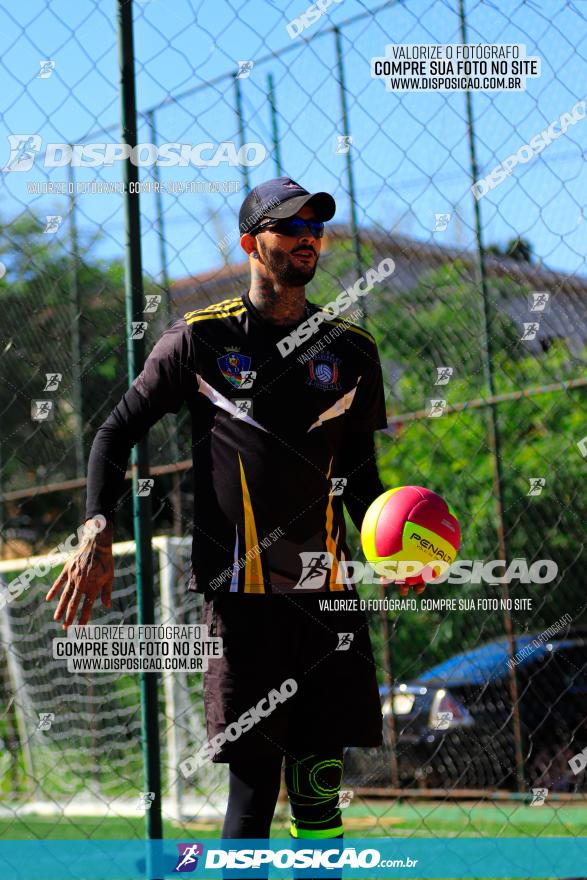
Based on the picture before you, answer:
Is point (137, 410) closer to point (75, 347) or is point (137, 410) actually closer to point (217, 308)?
point (217, 308)

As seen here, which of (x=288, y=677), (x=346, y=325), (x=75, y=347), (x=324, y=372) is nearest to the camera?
(x=288, y=677)

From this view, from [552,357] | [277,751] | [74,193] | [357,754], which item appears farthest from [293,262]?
[357,754]

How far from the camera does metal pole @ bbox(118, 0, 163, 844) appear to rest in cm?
330

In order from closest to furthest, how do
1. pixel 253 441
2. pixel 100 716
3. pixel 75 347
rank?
1. pixel 253 441
2. pixel 75 347
3. pixel 100 716

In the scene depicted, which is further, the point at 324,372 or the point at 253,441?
the point at 324,372

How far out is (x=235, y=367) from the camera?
3.14 metres

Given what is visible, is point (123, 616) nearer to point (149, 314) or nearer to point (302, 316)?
point (149, 314)

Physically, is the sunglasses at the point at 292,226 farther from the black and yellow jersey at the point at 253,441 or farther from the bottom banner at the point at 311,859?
the bottom banner at the point at 311,859

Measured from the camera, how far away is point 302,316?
10.6ft

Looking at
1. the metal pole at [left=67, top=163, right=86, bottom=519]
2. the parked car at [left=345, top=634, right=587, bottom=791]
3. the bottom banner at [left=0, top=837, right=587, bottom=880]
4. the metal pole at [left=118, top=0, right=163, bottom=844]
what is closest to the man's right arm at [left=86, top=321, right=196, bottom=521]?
the metal pole at [left=118, top=0, right=163, bottom=844]

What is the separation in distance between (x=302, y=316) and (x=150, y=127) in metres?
0.87

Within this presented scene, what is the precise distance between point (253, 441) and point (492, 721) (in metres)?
3.26

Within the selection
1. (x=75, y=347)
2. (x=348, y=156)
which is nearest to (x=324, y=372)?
(x=348, y=156)

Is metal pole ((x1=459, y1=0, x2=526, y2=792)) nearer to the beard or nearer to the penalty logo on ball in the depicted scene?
the penalty logo on ball
